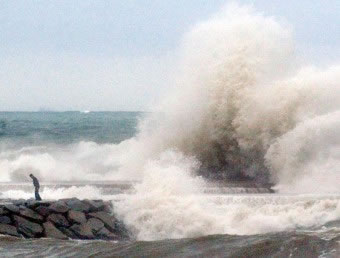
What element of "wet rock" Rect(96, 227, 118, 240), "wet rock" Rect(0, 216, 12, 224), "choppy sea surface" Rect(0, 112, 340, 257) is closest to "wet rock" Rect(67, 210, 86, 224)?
"wet rock" Rect(96, 227, 118, 240)

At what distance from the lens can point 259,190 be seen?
16047 millimetres

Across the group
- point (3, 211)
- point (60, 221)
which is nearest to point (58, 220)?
point (60, 221)

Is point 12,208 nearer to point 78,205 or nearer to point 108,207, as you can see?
point 78,205

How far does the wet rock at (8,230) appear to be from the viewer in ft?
42.3

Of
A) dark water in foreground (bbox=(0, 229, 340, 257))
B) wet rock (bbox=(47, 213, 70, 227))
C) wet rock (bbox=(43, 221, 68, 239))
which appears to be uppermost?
wet rock (bbox=(47, 213, 70, 227))

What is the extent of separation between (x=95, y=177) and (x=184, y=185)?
8.25 meters

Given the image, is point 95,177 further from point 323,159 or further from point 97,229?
point 97,229

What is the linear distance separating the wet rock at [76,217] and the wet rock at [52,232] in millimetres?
329

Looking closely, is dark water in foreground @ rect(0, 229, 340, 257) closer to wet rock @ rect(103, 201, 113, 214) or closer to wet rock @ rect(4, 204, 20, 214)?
wet rock @ rect(4, 204, 20, 214)

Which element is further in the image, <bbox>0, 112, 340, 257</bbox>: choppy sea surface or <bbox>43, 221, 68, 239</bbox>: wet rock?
<bbox>43, 221, 68, 239</bbox>: wet rock

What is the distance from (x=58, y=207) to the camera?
1323cm

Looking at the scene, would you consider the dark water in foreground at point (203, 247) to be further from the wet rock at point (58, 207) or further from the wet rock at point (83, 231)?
the wet rock at point (58, 207)

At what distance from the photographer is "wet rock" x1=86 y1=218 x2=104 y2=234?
42.7 ft

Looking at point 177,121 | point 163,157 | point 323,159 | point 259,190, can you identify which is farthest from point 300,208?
point 177,121
